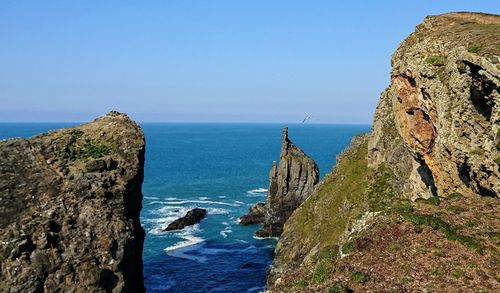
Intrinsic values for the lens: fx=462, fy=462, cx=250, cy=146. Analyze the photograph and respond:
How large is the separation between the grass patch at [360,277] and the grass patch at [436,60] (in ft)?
71.3

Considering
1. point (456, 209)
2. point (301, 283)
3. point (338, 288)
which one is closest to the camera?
point (338, 288)

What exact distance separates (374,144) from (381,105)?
782 cm

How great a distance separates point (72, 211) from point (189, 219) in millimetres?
59088

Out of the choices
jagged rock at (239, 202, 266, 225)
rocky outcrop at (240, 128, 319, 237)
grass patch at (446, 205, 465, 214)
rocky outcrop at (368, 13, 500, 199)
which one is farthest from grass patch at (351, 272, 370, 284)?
jagged rock at (239, 202, 266, 225)

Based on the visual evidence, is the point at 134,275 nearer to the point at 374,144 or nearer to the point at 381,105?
the point at 374,144

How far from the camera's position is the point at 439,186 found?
43.7 m

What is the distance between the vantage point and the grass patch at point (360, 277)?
26.4 m

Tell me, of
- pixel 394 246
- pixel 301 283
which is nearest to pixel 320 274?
pixel 301 283

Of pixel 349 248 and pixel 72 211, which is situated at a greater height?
pixel 349 248

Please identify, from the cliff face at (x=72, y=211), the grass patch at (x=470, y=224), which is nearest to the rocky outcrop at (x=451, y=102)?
the grass patch at (x=470, y=224)

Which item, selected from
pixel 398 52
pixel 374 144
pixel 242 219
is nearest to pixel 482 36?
pixel 398 52

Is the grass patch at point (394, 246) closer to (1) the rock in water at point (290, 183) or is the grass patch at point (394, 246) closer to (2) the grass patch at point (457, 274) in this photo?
(2) the grass patch at point (457, 274)

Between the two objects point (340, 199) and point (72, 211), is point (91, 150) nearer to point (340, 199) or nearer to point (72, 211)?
point (72, 211)

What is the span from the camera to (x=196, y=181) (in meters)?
161
